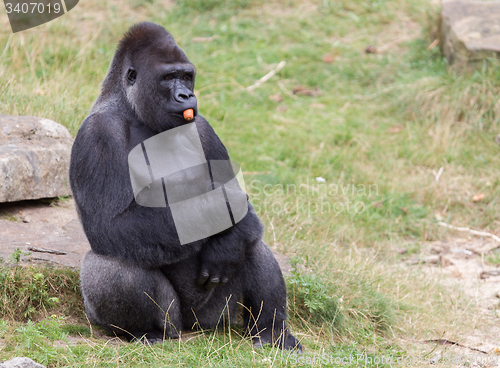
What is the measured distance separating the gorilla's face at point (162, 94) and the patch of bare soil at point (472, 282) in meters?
1.99

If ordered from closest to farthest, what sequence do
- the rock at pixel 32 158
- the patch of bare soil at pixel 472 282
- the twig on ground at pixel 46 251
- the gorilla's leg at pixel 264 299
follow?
the gorilla's leg at pixel 264 299 < the twig on ground at pixel 46 251 < the patch of bare soil at pixel 472 282 < the rock at pixel 32 158

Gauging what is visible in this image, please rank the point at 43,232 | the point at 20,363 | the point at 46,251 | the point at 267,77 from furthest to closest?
the point at 267,77, the point at 43,232, the point at 46,251, the point at 20,363

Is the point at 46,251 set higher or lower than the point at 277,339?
higher

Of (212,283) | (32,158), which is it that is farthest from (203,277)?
(32,158)

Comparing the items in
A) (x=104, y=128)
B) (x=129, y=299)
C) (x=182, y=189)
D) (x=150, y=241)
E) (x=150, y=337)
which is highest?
(x=104, y=128)

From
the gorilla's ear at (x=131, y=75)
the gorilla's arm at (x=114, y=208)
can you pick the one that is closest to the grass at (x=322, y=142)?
the gorilla's arm at (x=114, y=208)

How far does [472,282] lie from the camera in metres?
4.59

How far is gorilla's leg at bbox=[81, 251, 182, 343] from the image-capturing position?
2.79m

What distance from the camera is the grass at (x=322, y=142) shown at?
3.30 meters

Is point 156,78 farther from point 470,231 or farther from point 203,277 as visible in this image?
point 470,231

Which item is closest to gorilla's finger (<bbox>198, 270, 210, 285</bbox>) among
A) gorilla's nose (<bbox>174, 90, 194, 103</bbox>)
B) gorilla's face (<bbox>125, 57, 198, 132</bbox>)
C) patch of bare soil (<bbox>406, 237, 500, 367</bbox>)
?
gorilla's face (<bbox>125, 57, 198, 132</bbox>)

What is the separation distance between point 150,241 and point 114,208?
0.76 ft

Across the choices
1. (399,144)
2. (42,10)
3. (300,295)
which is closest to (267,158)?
(399,144)

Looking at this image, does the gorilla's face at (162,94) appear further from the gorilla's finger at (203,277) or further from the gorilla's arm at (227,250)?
the gorilla's finger at (203,277)
